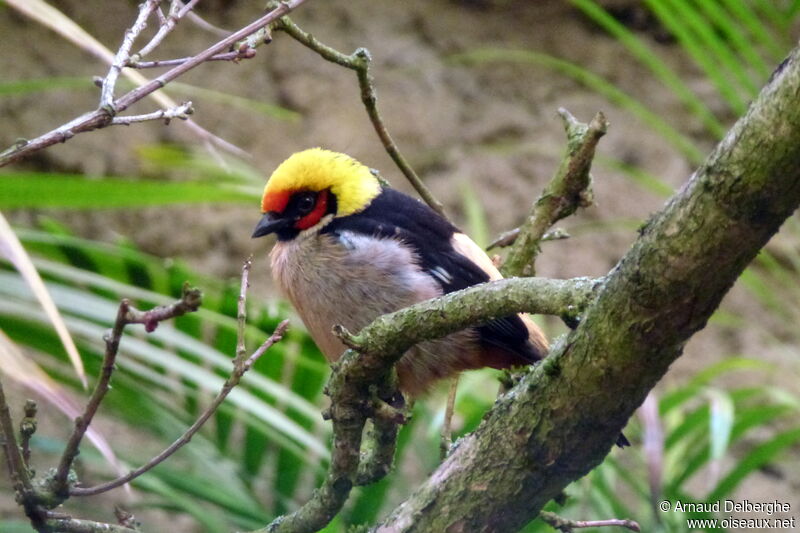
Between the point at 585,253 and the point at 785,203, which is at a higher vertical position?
the point at 585,253

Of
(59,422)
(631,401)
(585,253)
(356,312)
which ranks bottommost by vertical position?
(59,422)

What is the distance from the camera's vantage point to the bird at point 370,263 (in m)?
2.10

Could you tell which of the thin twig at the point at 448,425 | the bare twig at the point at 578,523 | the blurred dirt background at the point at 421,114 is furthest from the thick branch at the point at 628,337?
the blurred dirt background at the point at 421,114

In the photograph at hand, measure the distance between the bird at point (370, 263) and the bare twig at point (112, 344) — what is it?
0.86 meters

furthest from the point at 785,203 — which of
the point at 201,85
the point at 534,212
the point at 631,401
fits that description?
the point at 201,85

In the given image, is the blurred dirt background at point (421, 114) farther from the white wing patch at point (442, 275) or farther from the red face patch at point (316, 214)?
the white wing patch at point (442, 275)

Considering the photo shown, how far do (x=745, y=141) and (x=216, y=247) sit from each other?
3.65 meters

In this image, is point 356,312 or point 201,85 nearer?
point 356,312

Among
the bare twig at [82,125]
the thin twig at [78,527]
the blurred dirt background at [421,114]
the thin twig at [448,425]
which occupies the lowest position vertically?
the thin twig at [78,527]

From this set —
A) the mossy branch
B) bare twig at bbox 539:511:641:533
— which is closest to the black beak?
the mossy branch

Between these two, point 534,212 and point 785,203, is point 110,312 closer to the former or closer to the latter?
point 534,212

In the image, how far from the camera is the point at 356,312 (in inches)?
82.7

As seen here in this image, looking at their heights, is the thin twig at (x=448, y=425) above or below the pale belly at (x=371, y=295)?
below

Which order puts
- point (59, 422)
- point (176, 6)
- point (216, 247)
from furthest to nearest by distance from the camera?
point (216, 247), point (59, 422), point (176, 6)
